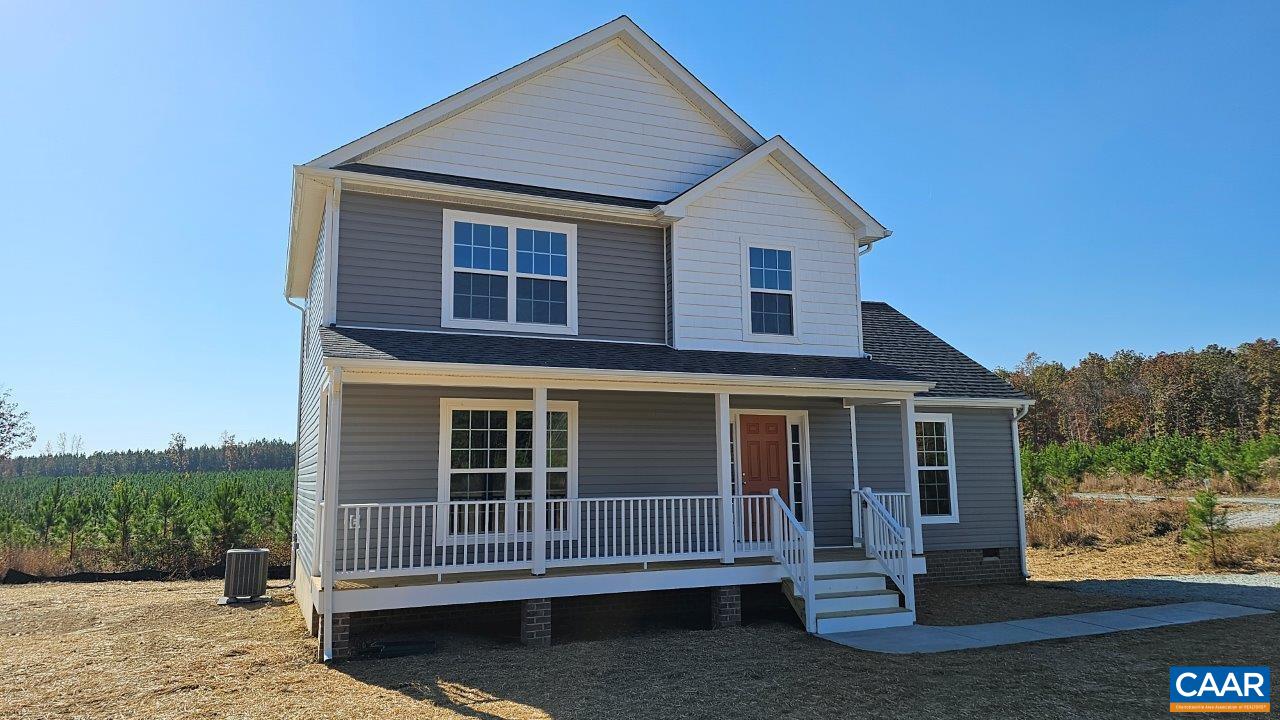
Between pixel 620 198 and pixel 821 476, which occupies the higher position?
pixel 620 198

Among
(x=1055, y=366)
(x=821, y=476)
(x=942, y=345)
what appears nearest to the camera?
(x=821, y=476)

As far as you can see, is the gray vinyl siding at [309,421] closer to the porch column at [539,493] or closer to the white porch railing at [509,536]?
the white porch railing at [509,536]

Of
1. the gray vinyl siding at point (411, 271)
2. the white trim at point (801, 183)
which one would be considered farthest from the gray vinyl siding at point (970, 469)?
the gray vinyl siding at point (411, 271)

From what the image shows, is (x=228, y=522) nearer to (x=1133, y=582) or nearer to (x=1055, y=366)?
(x=1133, y=582)

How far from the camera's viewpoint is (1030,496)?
965 inches

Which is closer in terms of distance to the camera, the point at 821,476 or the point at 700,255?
the point at 700,255

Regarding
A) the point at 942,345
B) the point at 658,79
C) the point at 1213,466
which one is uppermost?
the point at 658,79

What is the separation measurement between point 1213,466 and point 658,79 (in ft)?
97.4

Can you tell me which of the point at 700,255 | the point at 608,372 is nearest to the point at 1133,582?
the point at 700,255

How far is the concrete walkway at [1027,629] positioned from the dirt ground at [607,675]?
0.33m

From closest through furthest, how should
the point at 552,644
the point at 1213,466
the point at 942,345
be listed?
the point at 552,644 < the point at 942,345 < the point at 1213,466

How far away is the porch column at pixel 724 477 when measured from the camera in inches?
399

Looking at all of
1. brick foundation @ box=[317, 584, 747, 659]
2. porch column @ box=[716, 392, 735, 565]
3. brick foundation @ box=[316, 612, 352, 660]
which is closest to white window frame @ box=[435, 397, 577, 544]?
brick foundation @ box=[317, 584, 747, 659]

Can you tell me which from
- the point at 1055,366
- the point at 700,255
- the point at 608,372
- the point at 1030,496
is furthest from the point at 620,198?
the point at 1055,366
